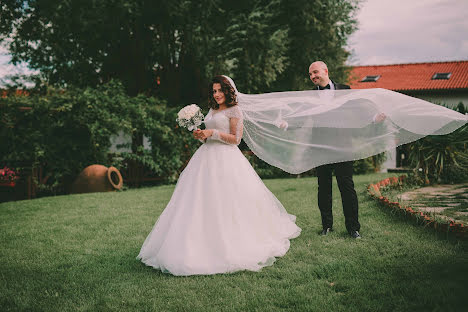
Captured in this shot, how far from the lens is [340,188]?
4.71 meters

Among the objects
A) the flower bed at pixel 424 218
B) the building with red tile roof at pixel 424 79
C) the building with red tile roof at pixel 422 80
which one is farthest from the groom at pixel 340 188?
the building with red tile roof at pixel 424 79

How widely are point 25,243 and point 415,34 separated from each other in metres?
18.4

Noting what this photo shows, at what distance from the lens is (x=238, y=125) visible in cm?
434

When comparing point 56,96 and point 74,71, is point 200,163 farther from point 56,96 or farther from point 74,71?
point 74,71

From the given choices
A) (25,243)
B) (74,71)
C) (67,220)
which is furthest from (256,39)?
(25,243)

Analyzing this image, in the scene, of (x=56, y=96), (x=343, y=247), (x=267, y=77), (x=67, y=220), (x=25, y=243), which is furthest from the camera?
(x=267, y=77)

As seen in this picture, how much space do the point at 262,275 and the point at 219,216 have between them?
76 centimetres

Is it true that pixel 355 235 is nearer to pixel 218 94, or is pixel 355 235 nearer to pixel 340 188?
pixel 340 188

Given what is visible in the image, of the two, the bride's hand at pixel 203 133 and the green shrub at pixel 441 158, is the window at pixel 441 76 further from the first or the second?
the bride's hand at pixel 203 133

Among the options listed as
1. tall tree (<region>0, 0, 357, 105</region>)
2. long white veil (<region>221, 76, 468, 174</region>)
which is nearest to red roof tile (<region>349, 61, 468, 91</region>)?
tall tree (<region>0, 0, 357, 105</region>)

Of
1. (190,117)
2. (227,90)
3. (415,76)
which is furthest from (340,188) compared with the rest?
(415,76)

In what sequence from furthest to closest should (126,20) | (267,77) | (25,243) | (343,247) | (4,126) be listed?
(267,77) → (126,20) → (4,126) → (25,243) → (343,247)

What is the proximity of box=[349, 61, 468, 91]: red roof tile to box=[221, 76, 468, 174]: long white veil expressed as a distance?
2056 centimetres

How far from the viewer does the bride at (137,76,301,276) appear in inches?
148
